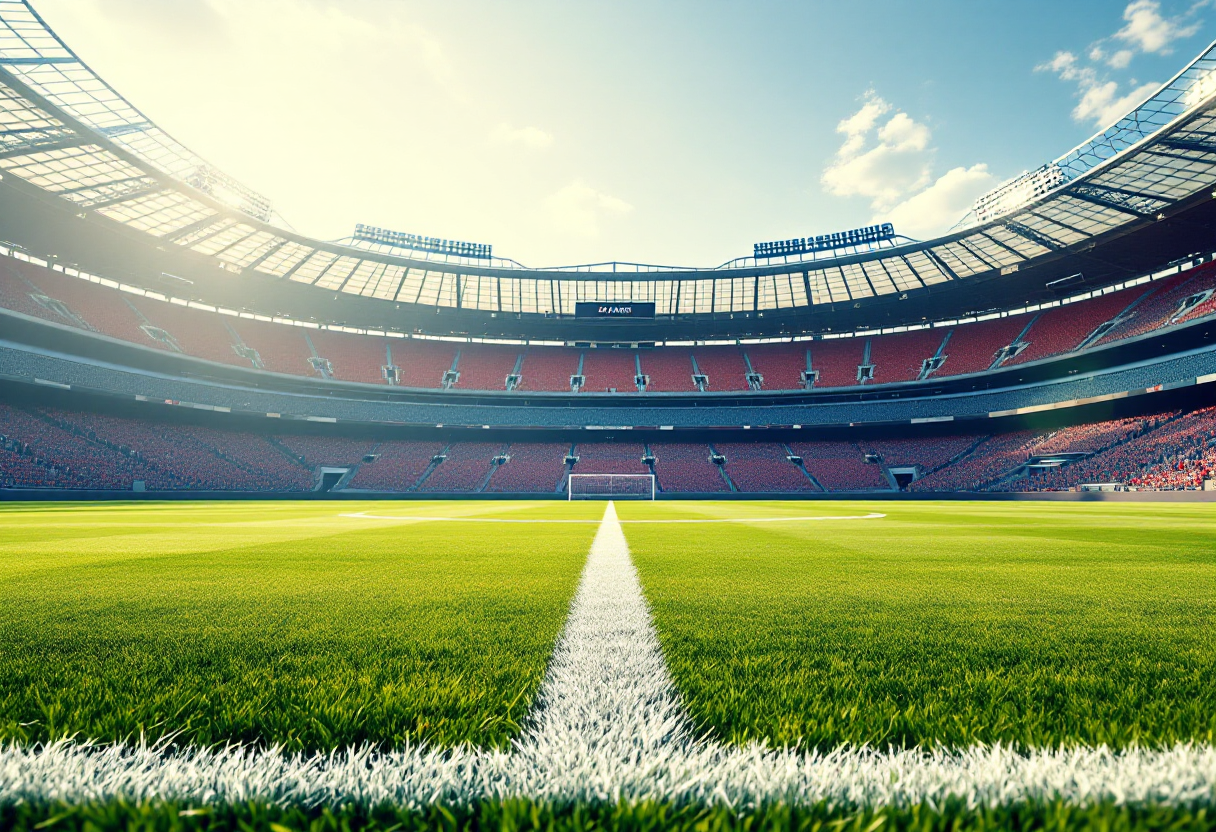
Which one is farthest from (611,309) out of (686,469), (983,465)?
(983,465)

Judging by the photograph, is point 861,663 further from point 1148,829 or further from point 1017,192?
point 1017,192

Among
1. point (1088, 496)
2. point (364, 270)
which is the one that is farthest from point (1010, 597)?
point (364, 270)

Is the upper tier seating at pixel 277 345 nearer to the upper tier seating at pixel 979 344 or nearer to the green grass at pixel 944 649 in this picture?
the green grass at pixel 944 649

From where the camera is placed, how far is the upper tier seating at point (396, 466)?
3506 centimetres

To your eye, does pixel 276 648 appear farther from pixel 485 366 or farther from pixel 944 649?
pixel 485 366

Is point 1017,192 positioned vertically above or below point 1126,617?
above

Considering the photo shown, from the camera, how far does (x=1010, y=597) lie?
2.82m

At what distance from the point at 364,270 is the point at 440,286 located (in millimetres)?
5424

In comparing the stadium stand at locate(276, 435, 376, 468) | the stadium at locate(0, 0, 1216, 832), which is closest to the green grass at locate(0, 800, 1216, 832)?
the stadium at locate(0, 0, 1216, 832)

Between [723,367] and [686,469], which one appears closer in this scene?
[686,469]

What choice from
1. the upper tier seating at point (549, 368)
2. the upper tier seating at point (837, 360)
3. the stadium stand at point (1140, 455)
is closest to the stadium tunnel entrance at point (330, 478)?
the upper tier seating at point (549, 368)

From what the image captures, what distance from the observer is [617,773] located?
95 centimetres

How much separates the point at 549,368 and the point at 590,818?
44847 millimetres

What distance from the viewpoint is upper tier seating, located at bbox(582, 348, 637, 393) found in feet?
144
